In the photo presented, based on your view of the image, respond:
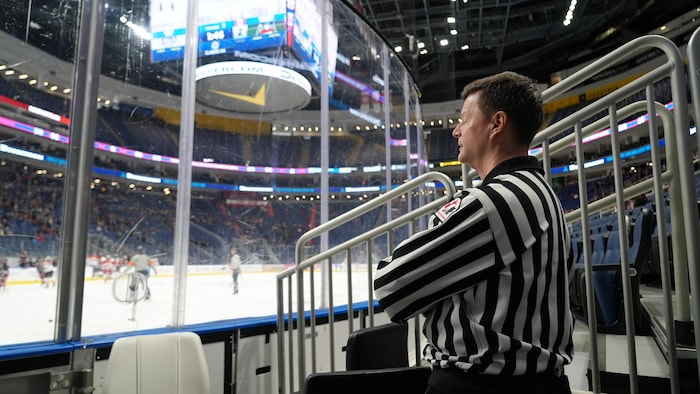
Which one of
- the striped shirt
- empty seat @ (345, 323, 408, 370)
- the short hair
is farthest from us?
empty seat @ (345, 323, 408, 370)

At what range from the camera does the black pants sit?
686mm

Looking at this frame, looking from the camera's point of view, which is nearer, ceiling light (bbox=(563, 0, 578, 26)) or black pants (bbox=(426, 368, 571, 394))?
black pants (bbox=(426, 368, 571, 394))

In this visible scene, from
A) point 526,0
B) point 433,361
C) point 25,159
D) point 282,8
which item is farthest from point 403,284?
point 526,0

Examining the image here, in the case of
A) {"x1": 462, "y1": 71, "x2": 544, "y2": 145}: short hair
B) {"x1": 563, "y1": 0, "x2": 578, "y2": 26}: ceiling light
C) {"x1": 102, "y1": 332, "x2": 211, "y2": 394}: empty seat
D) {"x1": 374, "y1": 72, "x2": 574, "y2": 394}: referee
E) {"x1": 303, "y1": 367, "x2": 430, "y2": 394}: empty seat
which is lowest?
{"x1": 102, "y1": 332, "x2": 211, "y2": 394}: empty seat

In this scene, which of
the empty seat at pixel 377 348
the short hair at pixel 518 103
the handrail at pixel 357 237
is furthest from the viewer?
the handrail at pixel 357 237

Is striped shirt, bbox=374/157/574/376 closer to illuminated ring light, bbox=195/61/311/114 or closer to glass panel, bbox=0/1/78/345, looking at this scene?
glass panel, bbox=0/1/78/345

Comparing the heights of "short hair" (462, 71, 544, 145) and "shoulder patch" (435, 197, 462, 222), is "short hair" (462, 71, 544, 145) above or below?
above

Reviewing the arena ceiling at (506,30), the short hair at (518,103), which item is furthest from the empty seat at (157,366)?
the arena ceiling at (506,30)

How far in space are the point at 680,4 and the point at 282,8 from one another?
52.7 ft

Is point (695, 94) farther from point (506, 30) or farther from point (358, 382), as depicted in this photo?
point (506, 30)

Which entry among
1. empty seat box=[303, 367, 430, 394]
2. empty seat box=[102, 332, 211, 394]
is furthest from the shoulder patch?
empty seat box=[102, 332, 211, 394]

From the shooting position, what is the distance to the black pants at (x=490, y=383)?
2.25 feet

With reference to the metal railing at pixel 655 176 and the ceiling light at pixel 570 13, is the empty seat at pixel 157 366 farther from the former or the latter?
the ceiling light at pixel 570 13

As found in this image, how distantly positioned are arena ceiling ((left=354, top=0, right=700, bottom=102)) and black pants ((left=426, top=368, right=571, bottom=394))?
858 cm
